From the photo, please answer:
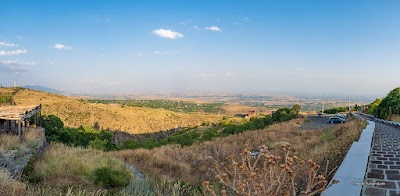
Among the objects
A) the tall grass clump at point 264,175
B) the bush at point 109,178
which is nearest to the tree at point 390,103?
the bush at point 109,178

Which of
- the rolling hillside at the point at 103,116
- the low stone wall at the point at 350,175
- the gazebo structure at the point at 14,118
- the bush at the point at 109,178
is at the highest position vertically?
the low stone wall at the point at 350,175

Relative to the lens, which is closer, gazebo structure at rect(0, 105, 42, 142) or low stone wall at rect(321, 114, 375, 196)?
low stone wall at rect(321, 114, 375, 196)

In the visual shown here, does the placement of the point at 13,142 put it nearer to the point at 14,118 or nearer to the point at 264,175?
Answer: the point at 14,118

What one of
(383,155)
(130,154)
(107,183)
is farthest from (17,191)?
(130,154)

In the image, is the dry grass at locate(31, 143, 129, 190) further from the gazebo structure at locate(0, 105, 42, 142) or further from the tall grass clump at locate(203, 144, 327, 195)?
the tall grass clump at locate(203, 144, 327, 195)

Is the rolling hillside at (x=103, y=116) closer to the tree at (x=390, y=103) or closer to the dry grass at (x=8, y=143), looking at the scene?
the dry grass at (x=8, y=143)

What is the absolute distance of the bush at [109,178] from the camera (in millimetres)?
9060

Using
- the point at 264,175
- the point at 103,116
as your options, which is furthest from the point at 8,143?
the point at 103,116

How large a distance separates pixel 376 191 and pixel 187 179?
27.6 feet

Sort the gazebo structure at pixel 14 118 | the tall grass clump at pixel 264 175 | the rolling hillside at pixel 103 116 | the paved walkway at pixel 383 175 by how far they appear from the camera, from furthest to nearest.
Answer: the rolling hillside at pixel 103 116 → the gazebo structure at pixel 14 118 → the paved walkway at pixel 383 175 → the tall grass clump at pixel 264 175

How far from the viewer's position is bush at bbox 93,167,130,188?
9060mm

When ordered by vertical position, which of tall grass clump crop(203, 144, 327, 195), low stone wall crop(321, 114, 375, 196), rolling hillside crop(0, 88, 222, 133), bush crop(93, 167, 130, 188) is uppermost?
tall grass clump crop(203, 144, 327, 195)

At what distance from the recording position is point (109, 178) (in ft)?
30.1

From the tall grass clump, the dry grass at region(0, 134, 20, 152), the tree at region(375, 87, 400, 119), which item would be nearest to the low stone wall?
the tall grass clump
